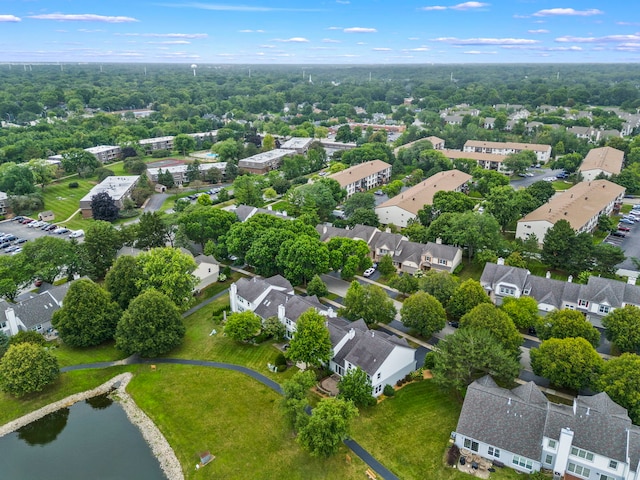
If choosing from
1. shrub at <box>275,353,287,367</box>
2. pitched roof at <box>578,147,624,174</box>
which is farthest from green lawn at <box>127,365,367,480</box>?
pitched roof at <box>578,147,624,174</box>

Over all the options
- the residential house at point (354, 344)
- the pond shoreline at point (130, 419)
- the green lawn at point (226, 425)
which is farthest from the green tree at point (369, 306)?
the pond shoreline at point (130, 419)

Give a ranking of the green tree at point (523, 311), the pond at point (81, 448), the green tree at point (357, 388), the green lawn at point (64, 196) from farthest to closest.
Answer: the green lawn at point (64, 196), the green tree at point (523, 311), the green tree at point (357, 388), the pond at point (81, 448)

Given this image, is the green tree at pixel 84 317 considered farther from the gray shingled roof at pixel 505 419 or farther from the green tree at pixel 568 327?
the green tree at pixel 568 327

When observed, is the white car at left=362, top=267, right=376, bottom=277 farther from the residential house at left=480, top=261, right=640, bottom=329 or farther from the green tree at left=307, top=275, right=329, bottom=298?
the residential house at left=480, top=261, right=640, bottom=329

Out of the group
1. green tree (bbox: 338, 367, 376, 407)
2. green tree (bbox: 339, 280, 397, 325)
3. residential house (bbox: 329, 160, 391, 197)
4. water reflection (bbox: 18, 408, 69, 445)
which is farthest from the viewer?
residential house (bbox: 329, 160, 391, 197)

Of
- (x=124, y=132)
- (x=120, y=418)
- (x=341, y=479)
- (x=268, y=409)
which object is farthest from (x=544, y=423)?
(x=124, y=132)

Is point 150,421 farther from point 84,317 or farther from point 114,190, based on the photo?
point 114,190
